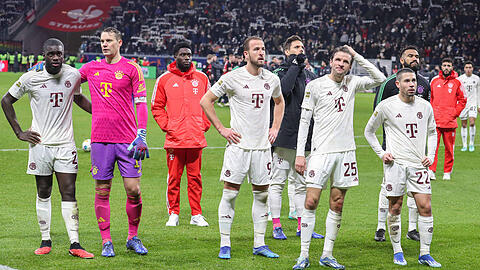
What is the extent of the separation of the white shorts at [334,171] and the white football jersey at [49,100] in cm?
272

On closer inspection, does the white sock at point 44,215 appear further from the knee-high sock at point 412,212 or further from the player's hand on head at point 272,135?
the knee-high sock at point 412,212

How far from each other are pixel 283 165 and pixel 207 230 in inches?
53.0

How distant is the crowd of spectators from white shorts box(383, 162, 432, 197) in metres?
34.7

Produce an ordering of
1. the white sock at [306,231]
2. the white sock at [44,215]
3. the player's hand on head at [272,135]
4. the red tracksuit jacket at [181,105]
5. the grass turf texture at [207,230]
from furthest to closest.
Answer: the red tracksuit jacket at [181,105] < the player's hand on head at [272,135] < the white sock at [44,215] < the grass turf texture at [207,230] < the white sock at [306,231]

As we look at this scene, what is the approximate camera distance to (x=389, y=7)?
49.5 metres

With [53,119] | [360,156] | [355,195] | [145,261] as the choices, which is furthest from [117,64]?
[360,156]

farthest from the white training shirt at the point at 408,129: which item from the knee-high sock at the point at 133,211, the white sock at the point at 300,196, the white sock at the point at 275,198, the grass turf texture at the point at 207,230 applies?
the knee-high sock at the point at 133,211

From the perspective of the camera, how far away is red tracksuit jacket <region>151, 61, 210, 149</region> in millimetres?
9203

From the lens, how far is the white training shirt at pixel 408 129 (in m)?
7.29

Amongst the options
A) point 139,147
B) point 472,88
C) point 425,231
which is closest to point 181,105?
point 139,147

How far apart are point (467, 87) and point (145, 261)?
42.3ft

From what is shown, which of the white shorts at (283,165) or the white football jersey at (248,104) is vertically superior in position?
the white football jersey at (248,104)

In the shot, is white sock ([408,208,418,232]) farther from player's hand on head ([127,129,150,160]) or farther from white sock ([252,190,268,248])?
player's hand on head ([127,129,150,160])

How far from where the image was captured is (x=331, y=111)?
7102mm
